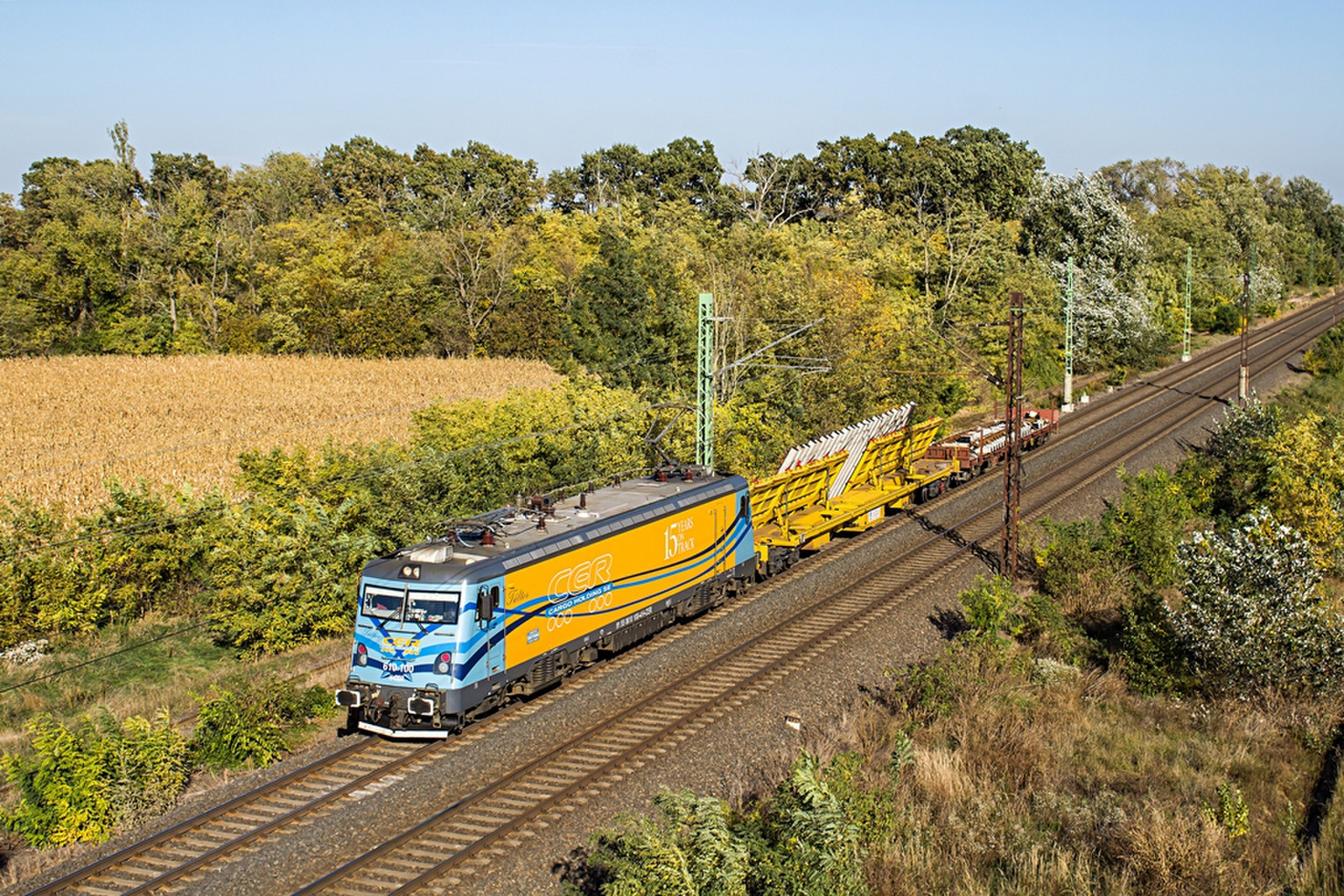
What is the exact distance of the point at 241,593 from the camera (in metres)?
23.4

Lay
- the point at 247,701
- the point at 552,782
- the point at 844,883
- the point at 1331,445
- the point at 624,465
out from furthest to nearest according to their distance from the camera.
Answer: the point at 624,465 → the point at 1331,445 → the point at 247,701 → the point at 552,782 → the point at 844,883

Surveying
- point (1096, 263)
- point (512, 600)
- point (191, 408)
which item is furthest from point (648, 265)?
point (512, 600)

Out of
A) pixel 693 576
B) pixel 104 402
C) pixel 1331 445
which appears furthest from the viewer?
pixel 104 402

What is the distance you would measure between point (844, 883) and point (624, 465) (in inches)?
953

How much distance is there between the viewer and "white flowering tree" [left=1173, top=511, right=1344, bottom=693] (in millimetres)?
18359

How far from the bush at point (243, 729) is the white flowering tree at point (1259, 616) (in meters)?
15.5

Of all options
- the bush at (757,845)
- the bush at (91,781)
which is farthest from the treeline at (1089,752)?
the bush at (91,781)

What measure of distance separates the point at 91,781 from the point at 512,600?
641 centimetres

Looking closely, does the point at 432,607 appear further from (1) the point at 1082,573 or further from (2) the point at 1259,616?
(1) the point at 1082,573

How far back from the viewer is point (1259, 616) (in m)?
18.8

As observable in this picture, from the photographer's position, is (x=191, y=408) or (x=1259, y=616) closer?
(x=1259, y=616)

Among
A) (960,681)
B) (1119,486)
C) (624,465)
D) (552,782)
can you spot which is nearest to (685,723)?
(552,782)

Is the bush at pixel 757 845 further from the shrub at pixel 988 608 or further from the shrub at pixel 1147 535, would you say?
the shrub at pixel 1147 535

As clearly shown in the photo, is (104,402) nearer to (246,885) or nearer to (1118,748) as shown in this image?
(246,885)
